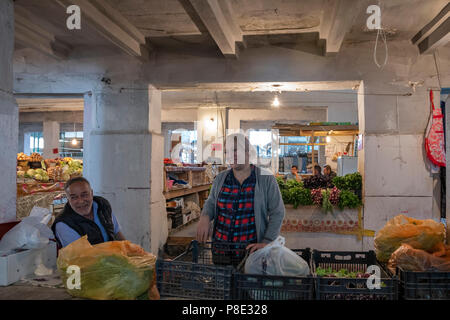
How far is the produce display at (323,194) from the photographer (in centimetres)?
594

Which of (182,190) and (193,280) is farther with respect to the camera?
(182,190)

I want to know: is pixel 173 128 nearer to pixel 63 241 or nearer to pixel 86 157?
pixel 86 157

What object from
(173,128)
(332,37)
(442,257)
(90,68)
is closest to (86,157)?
(90,68)

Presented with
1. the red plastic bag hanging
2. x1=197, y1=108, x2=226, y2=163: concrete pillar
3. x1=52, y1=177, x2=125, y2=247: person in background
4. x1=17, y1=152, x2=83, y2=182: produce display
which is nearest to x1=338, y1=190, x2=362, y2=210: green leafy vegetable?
the red plastic bag hanging

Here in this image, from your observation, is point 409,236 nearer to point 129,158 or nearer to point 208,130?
point 129,158

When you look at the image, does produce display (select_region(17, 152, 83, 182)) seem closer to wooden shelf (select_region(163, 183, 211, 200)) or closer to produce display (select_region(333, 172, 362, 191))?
wooden shelf (select_region(163, 183, 211, 200))

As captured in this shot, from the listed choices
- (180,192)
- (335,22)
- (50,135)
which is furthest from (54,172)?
(50,135)

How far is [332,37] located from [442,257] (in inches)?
140

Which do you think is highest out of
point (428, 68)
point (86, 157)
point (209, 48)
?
Result: point (209, 48)

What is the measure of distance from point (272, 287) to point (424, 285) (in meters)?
0.82

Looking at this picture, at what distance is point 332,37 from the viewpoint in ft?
16.9

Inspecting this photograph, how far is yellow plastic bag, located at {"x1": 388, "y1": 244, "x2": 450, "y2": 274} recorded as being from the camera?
227 centimetres

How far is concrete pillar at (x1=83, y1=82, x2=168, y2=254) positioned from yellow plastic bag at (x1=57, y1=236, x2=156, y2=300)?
13.5ft

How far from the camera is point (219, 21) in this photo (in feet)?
15.1
